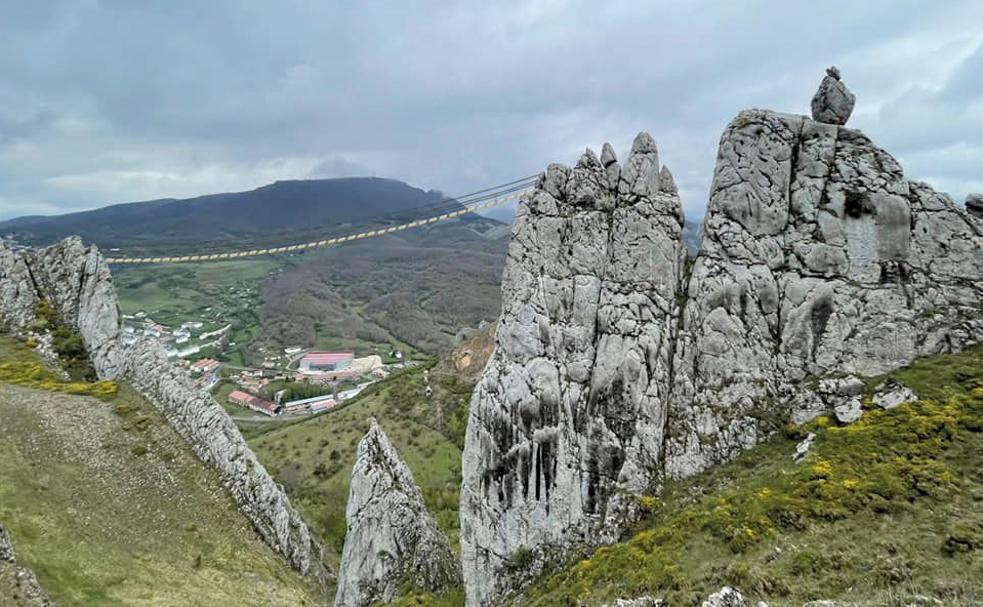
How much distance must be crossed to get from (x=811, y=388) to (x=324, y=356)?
190503mm

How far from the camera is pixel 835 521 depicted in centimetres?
1927

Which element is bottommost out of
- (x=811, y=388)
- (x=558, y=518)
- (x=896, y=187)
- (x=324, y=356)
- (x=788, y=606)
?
(x=324, y=356)

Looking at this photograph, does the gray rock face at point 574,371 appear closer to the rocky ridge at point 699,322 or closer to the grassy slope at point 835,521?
the rocky ridge at point 699,322

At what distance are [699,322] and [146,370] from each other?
162 ft

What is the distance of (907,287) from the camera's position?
2567cm

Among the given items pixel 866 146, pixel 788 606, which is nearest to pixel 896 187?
pixel 866 146

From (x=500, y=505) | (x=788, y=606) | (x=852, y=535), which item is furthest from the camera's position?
(x=500, y=505)

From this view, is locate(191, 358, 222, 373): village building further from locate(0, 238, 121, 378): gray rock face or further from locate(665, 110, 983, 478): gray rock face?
locate(665, 110, 983, 478): gray rock face

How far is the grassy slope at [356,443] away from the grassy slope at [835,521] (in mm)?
39339

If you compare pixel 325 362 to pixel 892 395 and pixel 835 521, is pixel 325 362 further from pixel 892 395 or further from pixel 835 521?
pixel 835 521

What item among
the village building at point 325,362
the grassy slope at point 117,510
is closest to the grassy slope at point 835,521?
the grassy slope at point 117,510

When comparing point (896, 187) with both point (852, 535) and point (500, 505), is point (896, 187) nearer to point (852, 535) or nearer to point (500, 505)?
point (852, 535)

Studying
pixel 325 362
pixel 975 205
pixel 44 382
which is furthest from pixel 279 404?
pixel 975 205

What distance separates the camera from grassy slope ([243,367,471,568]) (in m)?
64.4
